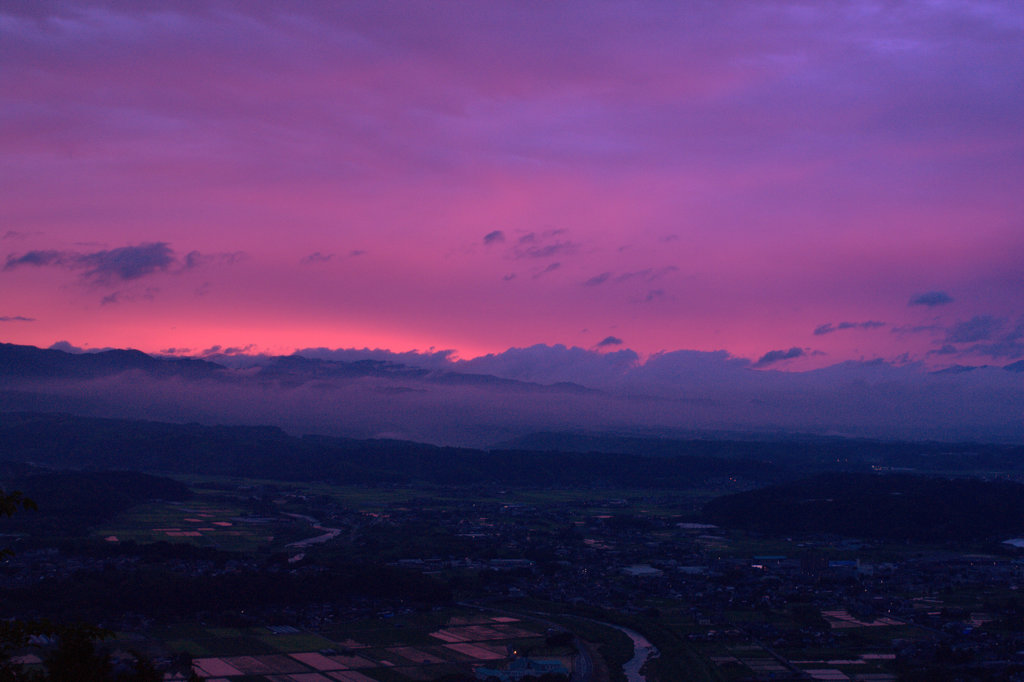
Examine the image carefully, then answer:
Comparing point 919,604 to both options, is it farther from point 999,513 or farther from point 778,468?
point 778,468

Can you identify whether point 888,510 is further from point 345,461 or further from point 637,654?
point 345,461

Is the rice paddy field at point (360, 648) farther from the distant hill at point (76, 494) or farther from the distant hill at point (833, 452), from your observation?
the distant hill at point (833, 452)

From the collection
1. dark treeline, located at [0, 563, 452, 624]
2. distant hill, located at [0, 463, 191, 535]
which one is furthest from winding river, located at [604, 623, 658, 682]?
distant hill, located at [0, 463, 191, 535]

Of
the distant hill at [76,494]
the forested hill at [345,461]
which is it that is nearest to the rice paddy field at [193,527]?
the distant hill at [76,494]

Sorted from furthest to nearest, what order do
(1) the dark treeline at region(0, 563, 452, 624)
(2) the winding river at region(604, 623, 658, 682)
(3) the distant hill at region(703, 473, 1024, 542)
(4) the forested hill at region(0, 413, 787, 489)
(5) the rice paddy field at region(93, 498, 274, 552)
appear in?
(4) the forested hill at region(0, 413, 787, 489) < (3) the distant hill at region(703, 473, 1024, 542) < (5) the rice paddy field at region(93, 498, 274, 552) < (1) the dark treeline at region(0, 563, 452, 624) < (2) the winding river at region(604, 623, 658, 682)

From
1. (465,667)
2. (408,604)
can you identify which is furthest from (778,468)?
(465,667)

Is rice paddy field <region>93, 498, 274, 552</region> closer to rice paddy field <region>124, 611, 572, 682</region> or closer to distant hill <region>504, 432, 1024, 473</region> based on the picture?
rice paddy field <region>124, 611, 572, 682</region>
